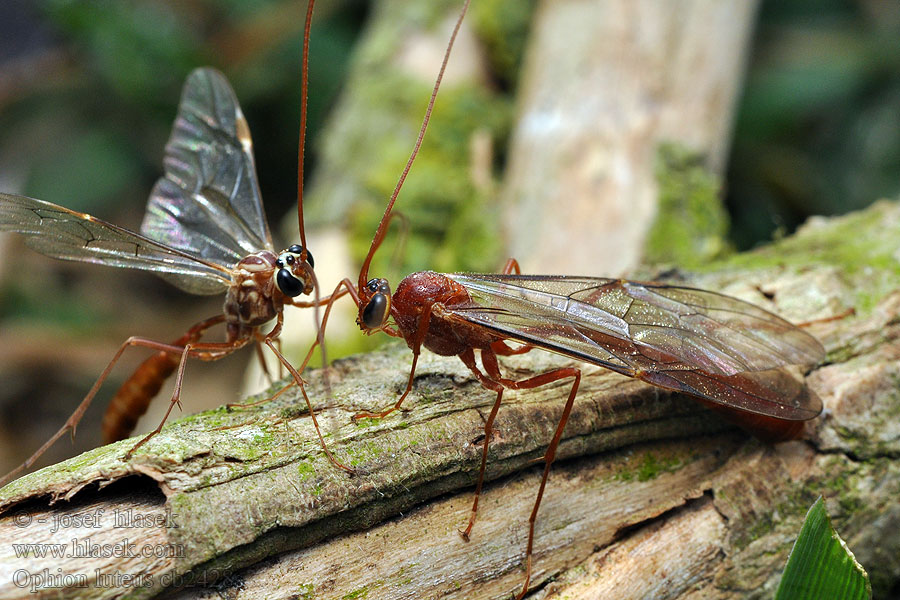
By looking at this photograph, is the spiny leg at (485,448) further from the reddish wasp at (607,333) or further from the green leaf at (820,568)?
the green leaf at (820,568)

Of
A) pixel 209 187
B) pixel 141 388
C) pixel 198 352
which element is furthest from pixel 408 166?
pixel 141 388

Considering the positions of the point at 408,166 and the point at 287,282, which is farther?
the point at 287,282

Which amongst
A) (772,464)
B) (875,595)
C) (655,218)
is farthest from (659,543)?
(655,218)

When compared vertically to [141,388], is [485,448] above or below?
below

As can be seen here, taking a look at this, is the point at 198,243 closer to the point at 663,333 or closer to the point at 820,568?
the point at 663,333

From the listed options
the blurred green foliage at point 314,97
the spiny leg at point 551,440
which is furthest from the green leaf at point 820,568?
the blurred green foliage at point 314,97

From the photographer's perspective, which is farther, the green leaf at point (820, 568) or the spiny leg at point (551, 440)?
the spiny leg at point (551, 440)

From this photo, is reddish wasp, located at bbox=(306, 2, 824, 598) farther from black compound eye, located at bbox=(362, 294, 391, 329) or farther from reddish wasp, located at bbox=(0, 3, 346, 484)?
reddish wasp, located at bbox=(0, 3, 346, 484)
